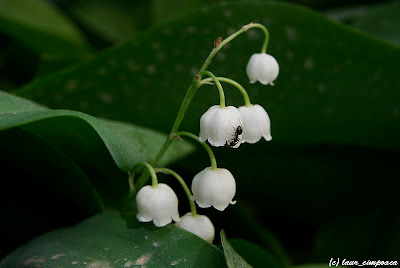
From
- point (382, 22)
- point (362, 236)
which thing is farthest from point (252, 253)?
point (382, 22)

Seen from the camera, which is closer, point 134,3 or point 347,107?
point 347,107

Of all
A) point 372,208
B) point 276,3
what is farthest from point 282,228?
point 276,3

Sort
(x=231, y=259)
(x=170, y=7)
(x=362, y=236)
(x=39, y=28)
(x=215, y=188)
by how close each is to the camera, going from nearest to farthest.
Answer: (x=231, y=259)
(x=215, y=188)
(x=362, y=236)
(x=39, y=28)
(x=170, y=7)

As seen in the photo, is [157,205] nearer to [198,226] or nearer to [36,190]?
[198,226]

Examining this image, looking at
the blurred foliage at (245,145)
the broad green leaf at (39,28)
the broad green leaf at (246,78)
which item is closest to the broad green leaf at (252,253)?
the blurred foliage at (245,145)

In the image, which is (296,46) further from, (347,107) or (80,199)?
(80,199)

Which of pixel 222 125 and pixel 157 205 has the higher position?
pixel 222 125
